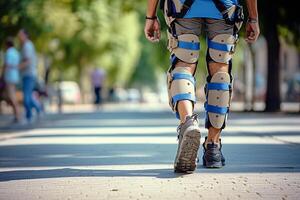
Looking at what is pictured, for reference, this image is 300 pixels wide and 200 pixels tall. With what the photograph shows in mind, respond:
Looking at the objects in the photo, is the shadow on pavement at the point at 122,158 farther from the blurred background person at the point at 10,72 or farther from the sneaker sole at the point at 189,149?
the blurred background person at the point at 10,72

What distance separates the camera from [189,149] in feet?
19.6

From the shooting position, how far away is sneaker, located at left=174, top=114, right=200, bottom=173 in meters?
5.94

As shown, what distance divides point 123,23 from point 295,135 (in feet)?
151

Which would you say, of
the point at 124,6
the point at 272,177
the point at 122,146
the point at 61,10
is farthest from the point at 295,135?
the point at 61,10

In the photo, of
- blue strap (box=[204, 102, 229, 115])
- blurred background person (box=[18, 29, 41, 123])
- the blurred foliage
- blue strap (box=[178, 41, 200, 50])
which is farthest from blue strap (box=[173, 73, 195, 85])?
blurred background person (box=[18, 29, 41, 123])

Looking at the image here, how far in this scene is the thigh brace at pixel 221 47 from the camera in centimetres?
659

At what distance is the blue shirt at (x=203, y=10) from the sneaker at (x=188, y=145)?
85 centimetres

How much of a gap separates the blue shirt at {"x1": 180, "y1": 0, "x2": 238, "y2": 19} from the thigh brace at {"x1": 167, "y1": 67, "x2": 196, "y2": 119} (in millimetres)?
441

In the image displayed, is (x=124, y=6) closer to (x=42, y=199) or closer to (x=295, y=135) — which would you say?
(x=295, y=135)

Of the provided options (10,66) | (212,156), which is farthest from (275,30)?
(212,156)

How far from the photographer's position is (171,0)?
6582mm

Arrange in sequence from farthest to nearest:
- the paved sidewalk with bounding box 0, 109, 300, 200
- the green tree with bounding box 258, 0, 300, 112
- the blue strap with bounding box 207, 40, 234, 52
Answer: the green tree with bounding box 258, 0, 300, 112 < the blue strap with bounding box 207, 40, 234, 52 < the paved sidewalk with bounding box 0, 109, 300, 200

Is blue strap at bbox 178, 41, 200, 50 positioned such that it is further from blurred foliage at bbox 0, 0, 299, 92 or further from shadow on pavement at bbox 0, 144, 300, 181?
blurred foliage at bbox 0, 0, 299, 92

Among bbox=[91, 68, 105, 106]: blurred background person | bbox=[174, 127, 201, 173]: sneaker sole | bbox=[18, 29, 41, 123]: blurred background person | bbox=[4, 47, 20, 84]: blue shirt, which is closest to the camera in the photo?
bbox=[174, 127, 201, 173]: sneaker sole
